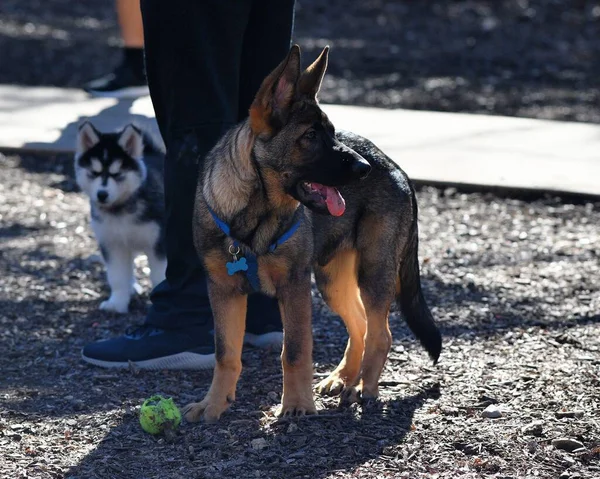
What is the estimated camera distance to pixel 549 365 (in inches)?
183

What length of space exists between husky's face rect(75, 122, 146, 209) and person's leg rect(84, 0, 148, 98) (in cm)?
349

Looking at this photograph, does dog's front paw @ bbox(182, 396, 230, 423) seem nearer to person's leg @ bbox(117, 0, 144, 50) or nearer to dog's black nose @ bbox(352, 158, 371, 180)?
dog's black nose @ bbox(352, 158, 371, 180)

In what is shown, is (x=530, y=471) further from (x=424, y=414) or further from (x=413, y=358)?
(x=413, y=358)

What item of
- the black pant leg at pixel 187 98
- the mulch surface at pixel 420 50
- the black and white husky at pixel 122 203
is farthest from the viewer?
the mulch surface at pixel 420 50

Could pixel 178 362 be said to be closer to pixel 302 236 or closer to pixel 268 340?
pixel 268 340

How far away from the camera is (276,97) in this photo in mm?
3779

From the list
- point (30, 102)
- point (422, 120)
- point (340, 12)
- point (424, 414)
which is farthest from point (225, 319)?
point (340, 12)

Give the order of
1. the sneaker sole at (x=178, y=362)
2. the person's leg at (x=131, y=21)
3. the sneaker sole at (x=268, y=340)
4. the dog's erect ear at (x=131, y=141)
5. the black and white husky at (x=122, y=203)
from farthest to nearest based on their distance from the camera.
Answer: the person's leg at (x=131, y=21) → the dog's erect ear at (x=131, y=141) → the black and white husky at (x=122, y=203) → the sneaker sole at (x=268, y=340) → the sneaker sole at (x=178, y=362)

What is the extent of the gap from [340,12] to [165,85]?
11067mm

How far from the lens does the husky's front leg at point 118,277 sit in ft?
18.4

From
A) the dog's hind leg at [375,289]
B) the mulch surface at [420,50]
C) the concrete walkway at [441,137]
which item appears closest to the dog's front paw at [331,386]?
the dog's hind leg at [375,289]

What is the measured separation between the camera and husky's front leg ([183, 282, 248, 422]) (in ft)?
13.5

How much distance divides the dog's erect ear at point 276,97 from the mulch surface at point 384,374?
1140mm

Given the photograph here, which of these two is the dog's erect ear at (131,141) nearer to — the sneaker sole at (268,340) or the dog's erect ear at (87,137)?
the dog's erect ear at (87,137)
